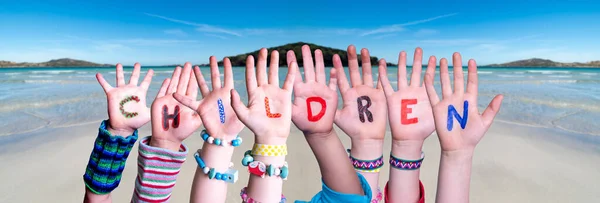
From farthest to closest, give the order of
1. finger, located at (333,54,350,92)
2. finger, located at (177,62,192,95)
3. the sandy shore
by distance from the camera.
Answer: the sandy shore < finger, located at (177,62,192,95) < finger, located at (333,54,350,92)

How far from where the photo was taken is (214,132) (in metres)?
1.58

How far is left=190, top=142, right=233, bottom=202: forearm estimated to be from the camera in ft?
5.23

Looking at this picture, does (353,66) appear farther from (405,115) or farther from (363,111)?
(405,115)

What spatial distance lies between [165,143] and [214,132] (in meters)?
0.27

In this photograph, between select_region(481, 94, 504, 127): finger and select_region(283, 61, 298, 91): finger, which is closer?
select_region(283, 61, 298, 91): finger

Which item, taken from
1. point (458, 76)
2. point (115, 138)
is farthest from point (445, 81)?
point (115, 138)

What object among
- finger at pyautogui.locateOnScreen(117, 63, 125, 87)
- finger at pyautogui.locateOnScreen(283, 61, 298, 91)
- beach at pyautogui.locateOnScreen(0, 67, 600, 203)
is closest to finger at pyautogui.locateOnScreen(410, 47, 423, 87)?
finger at pyautogui.locateOnScreen(283, 61, 298, 91)

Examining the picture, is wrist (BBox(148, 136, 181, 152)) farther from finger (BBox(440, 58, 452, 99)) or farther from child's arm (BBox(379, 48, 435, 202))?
finger (BBox(440, 58, 452, 99))

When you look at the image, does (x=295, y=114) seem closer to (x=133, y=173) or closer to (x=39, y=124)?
(x=133, y=173)

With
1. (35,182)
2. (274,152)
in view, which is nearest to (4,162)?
(35,182)

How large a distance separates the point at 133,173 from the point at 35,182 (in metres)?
0.75

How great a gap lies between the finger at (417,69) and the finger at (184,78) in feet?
3.27

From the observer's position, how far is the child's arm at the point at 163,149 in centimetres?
164

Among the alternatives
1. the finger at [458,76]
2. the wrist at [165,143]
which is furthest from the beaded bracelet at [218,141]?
the finger at [458,76]
